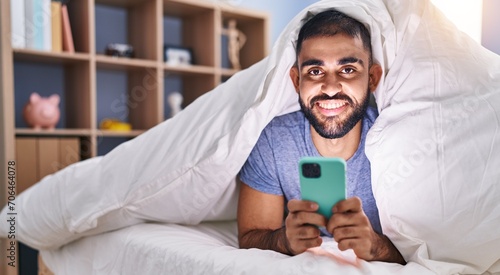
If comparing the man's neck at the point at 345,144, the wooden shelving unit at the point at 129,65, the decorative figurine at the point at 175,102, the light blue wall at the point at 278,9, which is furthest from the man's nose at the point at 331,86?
the light blue wall at the point at 278,9

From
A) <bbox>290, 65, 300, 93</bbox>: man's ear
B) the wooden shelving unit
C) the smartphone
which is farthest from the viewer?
the wooden shelving unit

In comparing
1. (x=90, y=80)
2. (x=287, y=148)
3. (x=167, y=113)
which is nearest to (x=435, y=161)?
(x=287, y=148)

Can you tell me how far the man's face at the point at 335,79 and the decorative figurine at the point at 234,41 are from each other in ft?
6.17

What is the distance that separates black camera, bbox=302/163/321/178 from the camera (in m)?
0.63

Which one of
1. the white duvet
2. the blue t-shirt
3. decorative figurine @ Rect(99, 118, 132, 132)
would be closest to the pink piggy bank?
decorative figurine @ Rect(99, 118, 132, 132)

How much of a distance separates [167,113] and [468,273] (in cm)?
208

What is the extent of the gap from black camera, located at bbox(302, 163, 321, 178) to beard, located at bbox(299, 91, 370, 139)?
0.26m

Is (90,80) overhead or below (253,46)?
below

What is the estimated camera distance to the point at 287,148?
1.00m

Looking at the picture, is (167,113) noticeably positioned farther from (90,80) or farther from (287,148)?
(287,148)

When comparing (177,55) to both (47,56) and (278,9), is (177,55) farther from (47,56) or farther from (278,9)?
(278,9)

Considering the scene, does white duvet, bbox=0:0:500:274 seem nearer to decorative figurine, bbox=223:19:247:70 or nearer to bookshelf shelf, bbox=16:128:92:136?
bookshelf shelf, bbox=16:128:92:136

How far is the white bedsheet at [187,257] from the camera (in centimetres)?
65

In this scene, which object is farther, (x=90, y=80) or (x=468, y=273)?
(x=90, y=80)
